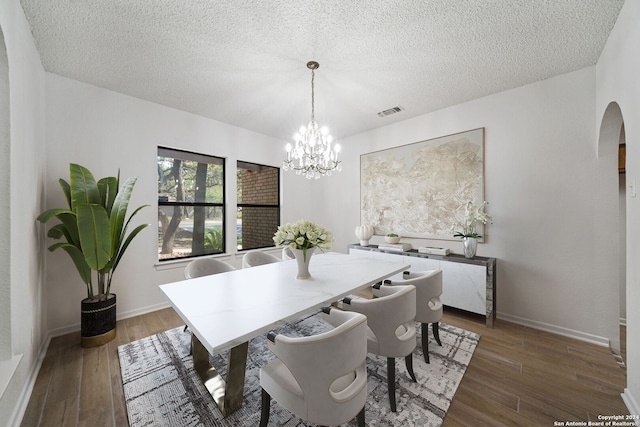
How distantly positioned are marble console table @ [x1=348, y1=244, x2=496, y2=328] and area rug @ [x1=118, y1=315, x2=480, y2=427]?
42cm

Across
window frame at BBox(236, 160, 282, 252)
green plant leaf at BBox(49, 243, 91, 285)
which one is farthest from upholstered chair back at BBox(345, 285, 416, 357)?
window frame at BBox(236, 160, 282, 252)

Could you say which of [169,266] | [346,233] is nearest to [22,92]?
[169,266]

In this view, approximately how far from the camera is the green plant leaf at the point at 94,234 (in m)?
2.11

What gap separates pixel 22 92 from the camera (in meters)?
1.77

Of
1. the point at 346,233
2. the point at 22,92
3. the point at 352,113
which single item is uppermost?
the point at 352,113

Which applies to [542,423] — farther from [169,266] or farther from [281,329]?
[169,266]

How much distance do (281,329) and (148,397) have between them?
125 centimetres

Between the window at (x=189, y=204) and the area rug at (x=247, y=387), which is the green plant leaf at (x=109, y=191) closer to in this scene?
the window at (x=189, y=204)

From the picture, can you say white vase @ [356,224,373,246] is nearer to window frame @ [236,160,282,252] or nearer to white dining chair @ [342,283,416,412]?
window frame @ [236,160,282,252]

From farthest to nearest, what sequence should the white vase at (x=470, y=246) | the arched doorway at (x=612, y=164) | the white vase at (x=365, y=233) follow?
1. the white vase at (x=365, y=233)
2. the white vase at (x=470, y=246)
3. the arched doorway at (x=612, y=164)

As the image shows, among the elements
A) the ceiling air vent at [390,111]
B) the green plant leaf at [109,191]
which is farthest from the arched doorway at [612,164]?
the green plant leaf at [109,191]

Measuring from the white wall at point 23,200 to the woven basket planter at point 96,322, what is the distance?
0.30 metres

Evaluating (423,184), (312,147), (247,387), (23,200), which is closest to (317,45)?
(312,147)

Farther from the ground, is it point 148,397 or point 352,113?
point 352,113
